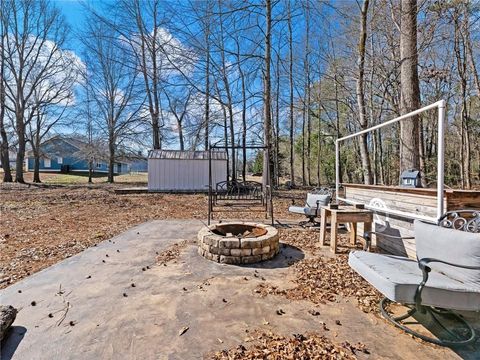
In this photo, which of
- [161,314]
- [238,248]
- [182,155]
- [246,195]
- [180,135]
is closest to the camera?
[161,314]

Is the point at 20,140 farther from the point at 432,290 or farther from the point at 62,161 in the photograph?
the point at 432,290

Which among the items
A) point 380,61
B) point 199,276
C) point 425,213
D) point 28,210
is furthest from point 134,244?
point 380,61

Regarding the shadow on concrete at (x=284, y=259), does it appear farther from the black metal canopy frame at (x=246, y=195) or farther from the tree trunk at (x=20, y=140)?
the tree trunk at (x=20, y=140)

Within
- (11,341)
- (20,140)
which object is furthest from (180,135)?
(11,341)

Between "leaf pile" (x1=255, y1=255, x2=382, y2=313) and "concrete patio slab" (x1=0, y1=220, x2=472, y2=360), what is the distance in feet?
0.39

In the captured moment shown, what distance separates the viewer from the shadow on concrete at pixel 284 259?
3.40 m

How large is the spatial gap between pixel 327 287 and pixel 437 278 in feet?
3.40

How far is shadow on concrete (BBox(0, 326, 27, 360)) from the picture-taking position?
5.75 ft

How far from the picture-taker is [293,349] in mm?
1796

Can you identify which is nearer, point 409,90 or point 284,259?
point 284,259

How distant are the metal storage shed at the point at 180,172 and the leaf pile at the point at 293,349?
10963 mm

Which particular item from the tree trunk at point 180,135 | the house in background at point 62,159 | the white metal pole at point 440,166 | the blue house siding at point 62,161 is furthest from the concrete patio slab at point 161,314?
the blue house siding at point 62,161

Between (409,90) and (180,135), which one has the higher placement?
(180,135)

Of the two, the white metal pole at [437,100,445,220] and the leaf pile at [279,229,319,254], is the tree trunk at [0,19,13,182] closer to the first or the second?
the leaf pile at [279,229,319,254]
